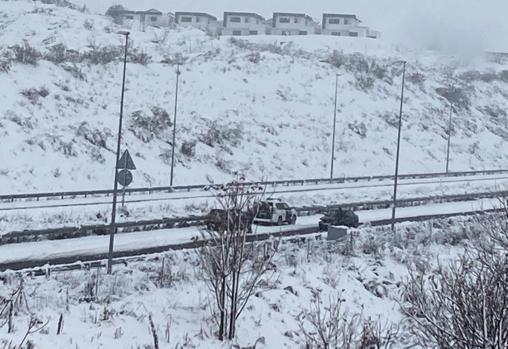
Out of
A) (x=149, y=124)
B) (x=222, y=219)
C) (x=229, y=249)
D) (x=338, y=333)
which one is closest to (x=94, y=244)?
(x=229, y=249)

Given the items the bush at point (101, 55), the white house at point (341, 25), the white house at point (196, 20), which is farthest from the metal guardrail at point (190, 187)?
the white house at point (196, 20)

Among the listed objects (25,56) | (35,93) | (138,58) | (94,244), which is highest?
(138,58)

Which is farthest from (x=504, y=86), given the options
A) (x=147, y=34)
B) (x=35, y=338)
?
(x=35, y=338)

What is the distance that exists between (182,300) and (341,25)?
4591 inches

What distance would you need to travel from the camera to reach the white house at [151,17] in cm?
12036

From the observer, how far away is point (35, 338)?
1484 centimetres

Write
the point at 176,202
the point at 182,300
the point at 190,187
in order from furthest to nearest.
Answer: the point at 190,187, the point at 176,202, the point at 182,300

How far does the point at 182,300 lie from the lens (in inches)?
739

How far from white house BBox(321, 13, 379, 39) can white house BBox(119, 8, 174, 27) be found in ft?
97.6

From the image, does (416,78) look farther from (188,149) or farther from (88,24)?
(188,149)

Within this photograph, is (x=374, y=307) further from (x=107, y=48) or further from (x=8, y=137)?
(x=107, y=48)

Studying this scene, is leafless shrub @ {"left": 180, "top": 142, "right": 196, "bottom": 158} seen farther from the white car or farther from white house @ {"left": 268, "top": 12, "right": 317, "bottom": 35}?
white house @ {"left": 268, "top": 12, "right": 317, "bottom": 35}

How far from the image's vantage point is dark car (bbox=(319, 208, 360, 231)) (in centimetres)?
3238

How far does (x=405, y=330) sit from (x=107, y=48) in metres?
58.0
